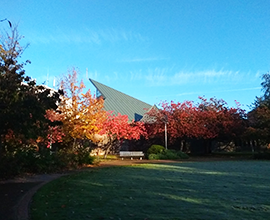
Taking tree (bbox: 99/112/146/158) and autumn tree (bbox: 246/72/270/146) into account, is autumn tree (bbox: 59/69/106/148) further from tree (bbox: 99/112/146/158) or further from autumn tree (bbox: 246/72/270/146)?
autumn tree (bbox: 246/72/270/146)

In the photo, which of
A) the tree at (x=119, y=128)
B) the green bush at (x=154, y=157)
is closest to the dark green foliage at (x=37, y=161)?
the green bush at (x=154, y=157)

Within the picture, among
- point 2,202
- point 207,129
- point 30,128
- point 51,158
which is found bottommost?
point 2,202

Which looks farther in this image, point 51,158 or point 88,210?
point 51,158

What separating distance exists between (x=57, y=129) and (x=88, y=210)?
1364 cm

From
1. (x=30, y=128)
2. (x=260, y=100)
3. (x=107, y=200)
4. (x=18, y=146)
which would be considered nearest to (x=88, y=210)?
(x=107, y=200)

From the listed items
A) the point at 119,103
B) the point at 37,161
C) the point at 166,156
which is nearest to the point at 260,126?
the point at 166,156

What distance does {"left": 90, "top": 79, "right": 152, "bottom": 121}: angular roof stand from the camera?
33.8 meters

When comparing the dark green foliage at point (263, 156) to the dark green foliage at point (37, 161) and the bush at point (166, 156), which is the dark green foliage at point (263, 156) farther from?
the dark green foliage at point (37, 161)

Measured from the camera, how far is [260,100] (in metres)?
34.6

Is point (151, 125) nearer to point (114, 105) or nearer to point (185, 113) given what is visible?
point (185, 113)

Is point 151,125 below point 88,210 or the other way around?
the other way around

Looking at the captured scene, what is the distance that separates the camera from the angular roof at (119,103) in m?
33.8

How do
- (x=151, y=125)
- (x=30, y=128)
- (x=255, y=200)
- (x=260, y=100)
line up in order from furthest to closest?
1. (x=260, y=100)
2. (x=151, y=125)
3. (x=30, y=128)
4. (x=255, y=200)

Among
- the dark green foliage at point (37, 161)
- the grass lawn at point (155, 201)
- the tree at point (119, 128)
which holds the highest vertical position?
the tree at point (119, 128)
